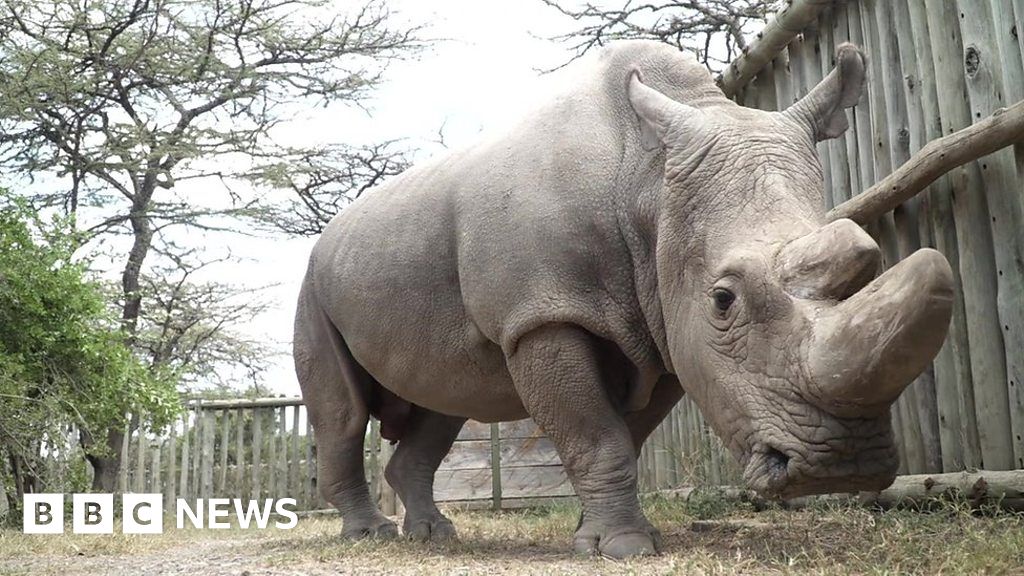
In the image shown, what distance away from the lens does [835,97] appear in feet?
13.5

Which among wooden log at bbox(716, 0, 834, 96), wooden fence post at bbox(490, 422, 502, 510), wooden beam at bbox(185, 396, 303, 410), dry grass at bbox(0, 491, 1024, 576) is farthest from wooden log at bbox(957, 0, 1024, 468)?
wooden beam at bbox(185, 396, 303, 410)

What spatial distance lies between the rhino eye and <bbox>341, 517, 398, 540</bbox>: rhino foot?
293cm

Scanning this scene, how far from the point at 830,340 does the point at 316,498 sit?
9066mm

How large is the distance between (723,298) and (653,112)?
95cm

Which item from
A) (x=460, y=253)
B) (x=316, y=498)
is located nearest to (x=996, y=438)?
(x=460, y=253)

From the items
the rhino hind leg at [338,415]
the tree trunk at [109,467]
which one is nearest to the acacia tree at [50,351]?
the rhino hind leg at [338,415]

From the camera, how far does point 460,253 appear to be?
454cm

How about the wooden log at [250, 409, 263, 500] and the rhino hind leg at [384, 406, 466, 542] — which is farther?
the wooden log at [250, 409, 263, 500]

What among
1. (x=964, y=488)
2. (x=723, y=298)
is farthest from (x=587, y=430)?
(x=964, y=488)

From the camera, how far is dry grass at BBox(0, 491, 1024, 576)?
127 inches

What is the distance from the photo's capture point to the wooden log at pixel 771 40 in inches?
227

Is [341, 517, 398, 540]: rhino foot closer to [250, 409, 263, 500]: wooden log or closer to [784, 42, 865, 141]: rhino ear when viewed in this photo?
[784, 42, 865, 141]: rhino ear

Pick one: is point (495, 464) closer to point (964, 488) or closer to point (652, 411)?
point (652, 411)

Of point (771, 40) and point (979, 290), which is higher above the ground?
point (771, 40)
